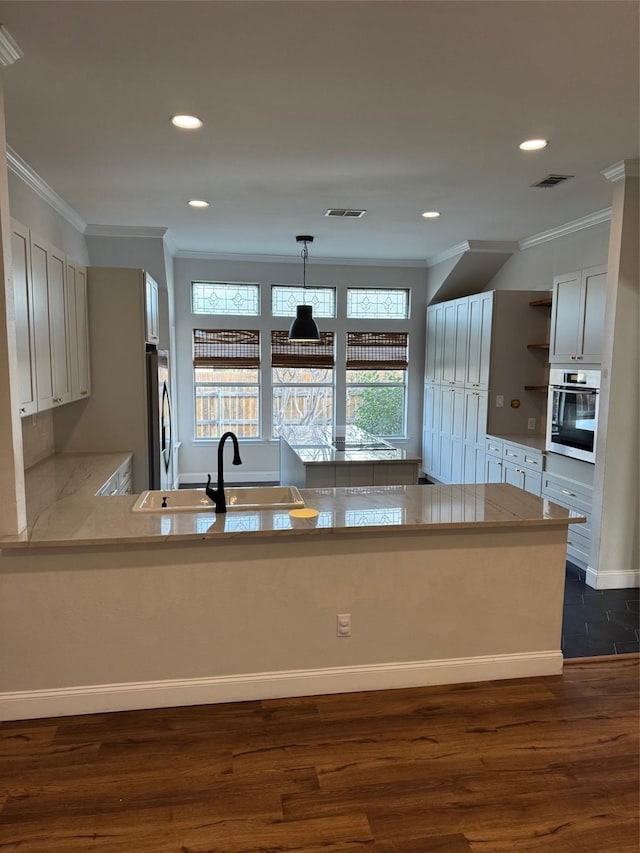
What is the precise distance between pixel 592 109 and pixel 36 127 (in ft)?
9.37

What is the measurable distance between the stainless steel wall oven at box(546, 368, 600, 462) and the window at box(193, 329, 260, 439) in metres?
3.84

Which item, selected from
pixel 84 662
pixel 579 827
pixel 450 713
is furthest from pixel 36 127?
pixel 579 827

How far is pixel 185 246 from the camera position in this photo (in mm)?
6387

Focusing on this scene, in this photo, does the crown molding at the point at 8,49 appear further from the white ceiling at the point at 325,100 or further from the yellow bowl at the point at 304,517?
the yellow bowl at the point at 304,517

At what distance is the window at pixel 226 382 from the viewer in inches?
277

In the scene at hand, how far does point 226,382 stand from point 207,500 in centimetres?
431

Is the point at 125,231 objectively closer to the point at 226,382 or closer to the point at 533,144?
the point at 226,382

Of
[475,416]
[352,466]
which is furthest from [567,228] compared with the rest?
[352,466]

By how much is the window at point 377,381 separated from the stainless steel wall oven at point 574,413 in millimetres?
3068

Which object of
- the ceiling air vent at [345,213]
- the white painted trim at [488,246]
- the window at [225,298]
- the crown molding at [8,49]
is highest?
the white painted trim at [488,246]

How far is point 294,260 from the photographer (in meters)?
7.03

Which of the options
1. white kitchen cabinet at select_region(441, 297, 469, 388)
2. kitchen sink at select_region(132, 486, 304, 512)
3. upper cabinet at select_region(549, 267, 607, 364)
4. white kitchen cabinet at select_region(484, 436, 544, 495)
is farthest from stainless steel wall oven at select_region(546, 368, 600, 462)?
kitchen sink at select_region(132, 486, 304, 512)

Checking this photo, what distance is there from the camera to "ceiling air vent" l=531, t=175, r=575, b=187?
3.68 metres

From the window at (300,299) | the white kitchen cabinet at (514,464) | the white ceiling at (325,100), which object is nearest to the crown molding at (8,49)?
the white ceiling at (325,100)
